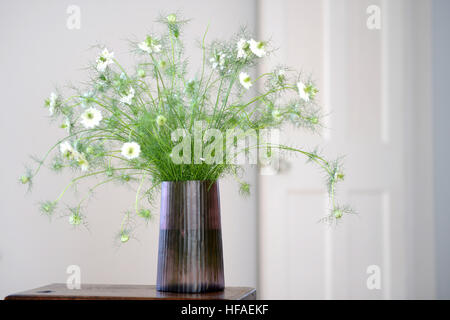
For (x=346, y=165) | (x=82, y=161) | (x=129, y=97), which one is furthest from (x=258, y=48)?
(x=346, y=165)

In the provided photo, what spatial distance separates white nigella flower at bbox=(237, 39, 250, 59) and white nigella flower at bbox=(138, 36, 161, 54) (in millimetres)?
186

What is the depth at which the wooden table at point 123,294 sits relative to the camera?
1.21 metres

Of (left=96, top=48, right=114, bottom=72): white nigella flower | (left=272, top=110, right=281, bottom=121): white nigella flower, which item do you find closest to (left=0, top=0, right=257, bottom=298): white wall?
(left=96, top=48, right=114, bottom=72): white nigella flower

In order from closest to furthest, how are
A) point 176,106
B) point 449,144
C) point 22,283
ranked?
1. point 176,106
2. point 22,283
3. point 449,144

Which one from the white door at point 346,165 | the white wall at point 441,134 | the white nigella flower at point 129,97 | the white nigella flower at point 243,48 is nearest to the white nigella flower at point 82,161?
the white nigella flower at point 129,97

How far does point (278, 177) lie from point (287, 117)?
1.19m

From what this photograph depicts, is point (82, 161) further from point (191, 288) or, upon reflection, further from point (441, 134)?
point (441, 134)

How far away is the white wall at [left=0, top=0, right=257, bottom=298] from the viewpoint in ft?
7.48

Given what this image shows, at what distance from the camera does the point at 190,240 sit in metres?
1.24

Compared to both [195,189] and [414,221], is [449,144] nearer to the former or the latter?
[414,221]

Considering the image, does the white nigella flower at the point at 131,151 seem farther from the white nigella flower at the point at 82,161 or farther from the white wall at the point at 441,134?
the white wall at the point at 441,134

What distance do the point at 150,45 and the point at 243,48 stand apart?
21 cm

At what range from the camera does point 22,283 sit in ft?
7.38
